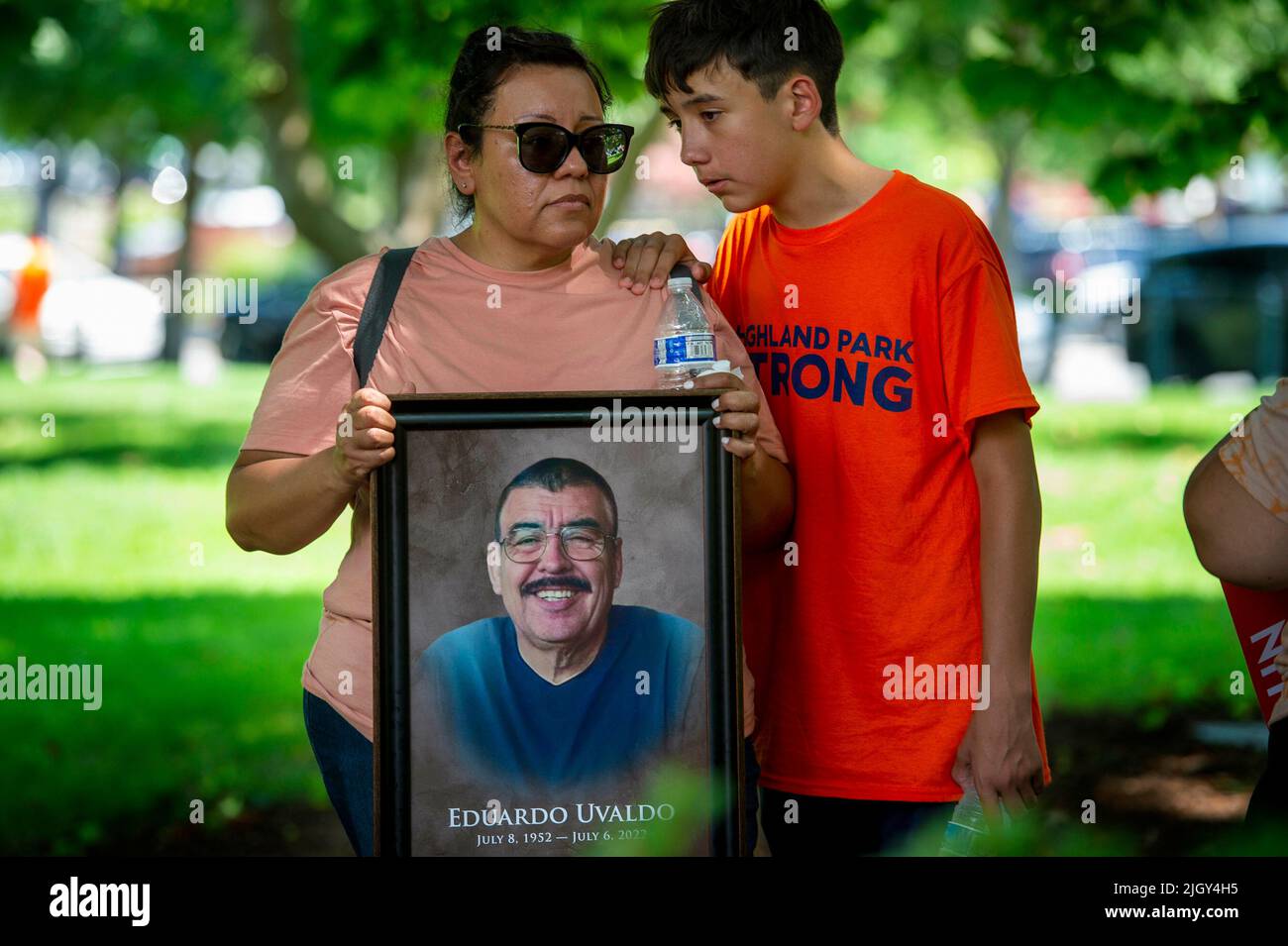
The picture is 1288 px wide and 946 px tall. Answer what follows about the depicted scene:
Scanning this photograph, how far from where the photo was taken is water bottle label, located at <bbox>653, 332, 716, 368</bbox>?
2.71m

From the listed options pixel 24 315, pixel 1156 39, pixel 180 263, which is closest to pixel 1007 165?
pixel 180 263

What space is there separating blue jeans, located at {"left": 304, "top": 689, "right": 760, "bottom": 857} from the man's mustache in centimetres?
46

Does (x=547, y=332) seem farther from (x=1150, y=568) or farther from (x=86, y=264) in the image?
(x=86, y=264)

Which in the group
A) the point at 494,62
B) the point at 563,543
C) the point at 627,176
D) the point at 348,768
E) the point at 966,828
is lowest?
the point at 966,828

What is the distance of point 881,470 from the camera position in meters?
3.23

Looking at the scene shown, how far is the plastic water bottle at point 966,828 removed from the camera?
10.5 ft

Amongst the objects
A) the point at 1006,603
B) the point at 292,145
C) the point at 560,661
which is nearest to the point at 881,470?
the point at 1006,603

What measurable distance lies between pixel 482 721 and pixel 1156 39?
186 inches

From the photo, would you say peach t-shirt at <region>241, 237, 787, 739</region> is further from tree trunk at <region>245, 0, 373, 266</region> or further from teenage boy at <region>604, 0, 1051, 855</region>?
tree trunk at <region>245, 0, 373, 266</region>

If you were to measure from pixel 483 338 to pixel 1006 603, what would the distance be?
1194mm

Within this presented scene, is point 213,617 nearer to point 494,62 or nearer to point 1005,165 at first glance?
point 494,62

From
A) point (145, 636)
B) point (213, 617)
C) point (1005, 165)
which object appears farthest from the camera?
point (1005, 165)

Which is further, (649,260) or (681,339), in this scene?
(649,260)
